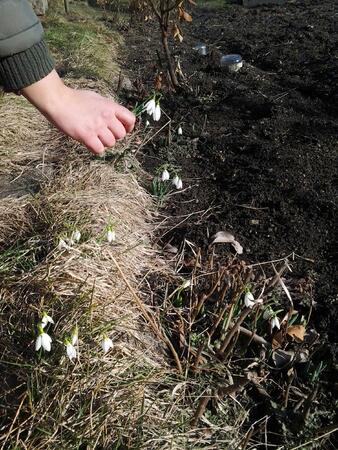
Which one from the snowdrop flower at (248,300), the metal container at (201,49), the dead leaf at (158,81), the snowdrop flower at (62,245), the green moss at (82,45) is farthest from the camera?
the metal container at (201,49)

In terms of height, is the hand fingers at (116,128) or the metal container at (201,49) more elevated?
the hand fingers at (116,128)

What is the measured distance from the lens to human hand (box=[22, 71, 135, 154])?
57.6 inches

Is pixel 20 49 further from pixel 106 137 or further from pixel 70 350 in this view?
pixel 70 350

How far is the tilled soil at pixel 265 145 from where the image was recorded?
109 inches

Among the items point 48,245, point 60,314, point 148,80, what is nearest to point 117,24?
point 148,80

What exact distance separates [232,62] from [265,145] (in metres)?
1.58

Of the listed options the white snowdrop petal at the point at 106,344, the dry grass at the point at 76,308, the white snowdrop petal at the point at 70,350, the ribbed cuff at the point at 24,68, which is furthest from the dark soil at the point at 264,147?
the ribbed cuff at the point at 24,68

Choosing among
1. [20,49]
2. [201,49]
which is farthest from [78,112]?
[201,49]

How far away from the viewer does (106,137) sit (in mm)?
1484

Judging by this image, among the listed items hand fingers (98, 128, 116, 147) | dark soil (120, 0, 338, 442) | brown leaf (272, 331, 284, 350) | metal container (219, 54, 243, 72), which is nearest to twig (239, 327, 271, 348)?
brown leaf (272, 331, 284, 350)

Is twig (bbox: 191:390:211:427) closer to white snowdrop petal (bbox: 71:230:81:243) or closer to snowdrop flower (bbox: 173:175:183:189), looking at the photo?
white snowdrop petal (bbox: 71:230:81:243)

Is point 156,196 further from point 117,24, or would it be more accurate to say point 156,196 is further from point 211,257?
point 117,24

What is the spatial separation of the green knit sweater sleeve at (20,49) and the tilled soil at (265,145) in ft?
4.92

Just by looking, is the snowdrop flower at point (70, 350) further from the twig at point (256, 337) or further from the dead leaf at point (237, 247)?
the dead leaf at point (237, 247)
